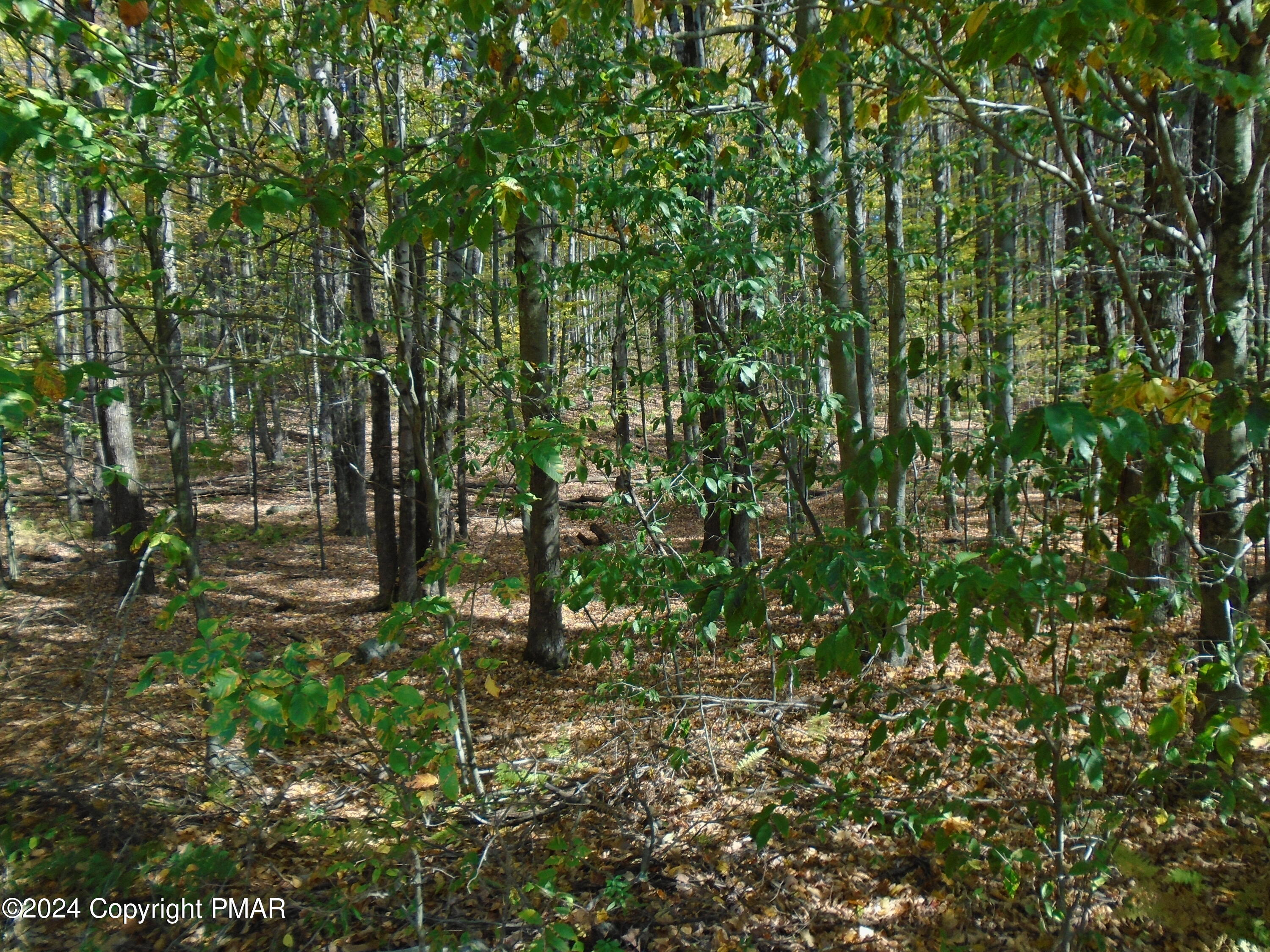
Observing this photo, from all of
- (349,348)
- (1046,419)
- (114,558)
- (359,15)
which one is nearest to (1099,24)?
(1046,419)

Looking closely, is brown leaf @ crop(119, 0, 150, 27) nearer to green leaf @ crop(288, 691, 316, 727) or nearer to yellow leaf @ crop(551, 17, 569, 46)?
yellow leaf @ crop(551, 17, 569, 46)

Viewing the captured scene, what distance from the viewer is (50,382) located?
8.20 ft

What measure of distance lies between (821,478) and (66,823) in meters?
4.23

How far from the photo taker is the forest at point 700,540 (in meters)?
2.21

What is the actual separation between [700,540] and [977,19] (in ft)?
10.1

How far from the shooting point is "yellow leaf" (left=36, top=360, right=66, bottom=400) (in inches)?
97.5

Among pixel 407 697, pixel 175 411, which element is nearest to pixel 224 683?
pixel 407 697

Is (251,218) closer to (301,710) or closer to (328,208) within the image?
(328,208)

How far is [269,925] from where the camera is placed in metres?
3.44

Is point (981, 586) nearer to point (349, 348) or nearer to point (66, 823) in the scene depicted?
point (349, 348)

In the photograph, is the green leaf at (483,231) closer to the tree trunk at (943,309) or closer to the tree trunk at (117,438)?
the tree trunk at (943,309)

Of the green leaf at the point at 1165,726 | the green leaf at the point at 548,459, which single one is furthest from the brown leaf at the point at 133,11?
the green leaf at the point at 1165,726

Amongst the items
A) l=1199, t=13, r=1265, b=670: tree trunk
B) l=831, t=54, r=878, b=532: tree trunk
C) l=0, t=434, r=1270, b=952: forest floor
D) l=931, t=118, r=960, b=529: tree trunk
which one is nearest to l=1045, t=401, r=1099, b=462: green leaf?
l=931, t=118, r=960, b=529: tree trunk

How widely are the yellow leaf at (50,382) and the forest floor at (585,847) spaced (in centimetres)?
120
